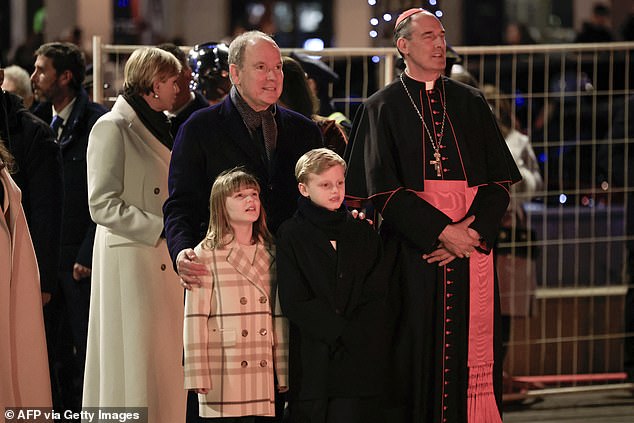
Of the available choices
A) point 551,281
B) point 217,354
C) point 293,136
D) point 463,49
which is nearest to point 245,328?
point 217,354

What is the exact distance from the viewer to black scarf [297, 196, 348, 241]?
195 inches

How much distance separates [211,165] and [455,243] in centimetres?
99

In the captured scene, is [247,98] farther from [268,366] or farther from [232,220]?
[268,366]

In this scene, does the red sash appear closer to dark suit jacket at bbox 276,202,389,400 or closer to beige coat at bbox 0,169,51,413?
dark suit jacket at bbox 276,202,389,400

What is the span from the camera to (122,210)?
575 cm

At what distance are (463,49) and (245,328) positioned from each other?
10.2 ft

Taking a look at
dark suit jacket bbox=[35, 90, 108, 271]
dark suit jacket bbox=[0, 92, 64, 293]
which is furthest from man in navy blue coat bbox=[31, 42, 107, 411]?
dark suit jacket bbox=[0, 92, 64, 293]

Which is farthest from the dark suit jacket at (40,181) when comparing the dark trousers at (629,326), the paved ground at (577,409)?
the dark trousers at (629,326)

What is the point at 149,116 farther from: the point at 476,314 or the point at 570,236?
the point at 570,236

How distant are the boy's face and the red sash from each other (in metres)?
0.42

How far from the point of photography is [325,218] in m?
4.96

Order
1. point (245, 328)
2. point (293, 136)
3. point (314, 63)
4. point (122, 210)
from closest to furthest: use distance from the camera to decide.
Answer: point (245, 328)
point (293, 136)
point (122, 210)
point (314, 63)

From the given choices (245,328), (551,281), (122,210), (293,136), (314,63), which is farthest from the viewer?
(551,281)

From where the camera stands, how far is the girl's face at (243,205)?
196 inches
